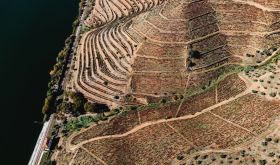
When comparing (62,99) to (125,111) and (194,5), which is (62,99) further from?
(194,5)

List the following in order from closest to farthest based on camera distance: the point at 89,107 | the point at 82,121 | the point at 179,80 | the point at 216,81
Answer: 1. the point at 82,121
2. the point at 216,81
3. the point at 89,107
4. the point at 179,80

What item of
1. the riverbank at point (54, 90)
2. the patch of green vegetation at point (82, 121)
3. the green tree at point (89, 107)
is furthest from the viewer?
the green tree at point (89, 107)

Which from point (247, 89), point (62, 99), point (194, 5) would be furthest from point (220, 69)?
point (62, 99)

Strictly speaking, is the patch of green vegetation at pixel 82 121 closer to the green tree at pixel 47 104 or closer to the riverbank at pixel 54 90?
the riverbank at pixel 54 90

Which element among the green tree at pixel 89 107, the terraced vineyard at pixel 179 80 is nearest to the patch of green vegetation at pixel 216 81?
the terraced vineyard at pixel 179 80

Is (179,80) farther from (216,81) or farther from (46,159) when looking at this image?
(46,159)

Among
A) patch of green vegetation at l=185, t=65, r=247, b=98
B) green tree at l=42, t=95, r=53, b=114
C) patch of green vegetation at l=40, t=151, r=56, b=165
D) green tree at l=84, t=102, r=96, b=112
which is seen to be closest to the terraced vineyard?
patch of green vegetation at l=185, t=65, r=247, b=98

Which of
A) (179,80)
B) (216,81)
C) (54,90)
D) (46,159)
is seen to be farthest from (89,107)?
(216,81)

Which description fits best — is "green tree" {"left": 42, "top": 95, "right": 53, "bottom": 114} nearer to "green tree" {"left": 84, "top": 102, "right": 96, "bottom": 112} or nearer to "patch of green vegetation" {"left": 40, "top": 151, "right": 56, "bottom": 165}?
"green tree" {"left": 84, "top": 102, "right": 96, "bottom": 112}
